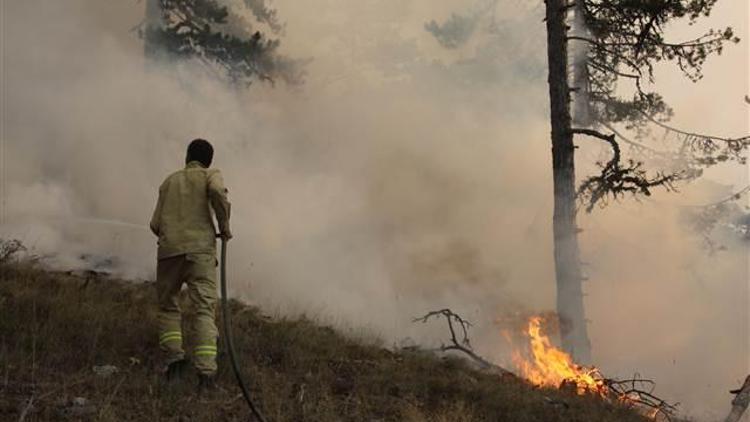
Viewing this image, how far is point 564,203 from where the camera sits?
924 cm

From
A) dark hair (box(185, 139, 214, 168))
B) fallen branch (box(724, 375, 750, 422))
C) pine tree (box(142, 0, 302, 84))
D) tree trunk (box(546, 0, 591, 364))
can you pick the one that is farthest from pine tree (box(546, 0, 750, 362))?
pine tree (box(142, 0, 302, 84))

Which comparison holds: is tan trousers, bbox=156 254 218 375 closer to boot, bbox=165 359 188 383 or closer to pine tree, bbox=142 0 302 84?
boot, bbox=165 359 188 383

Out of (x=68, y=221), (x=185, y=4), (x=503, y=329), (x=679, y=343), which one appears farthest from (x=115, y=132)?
(x=679, y=343)

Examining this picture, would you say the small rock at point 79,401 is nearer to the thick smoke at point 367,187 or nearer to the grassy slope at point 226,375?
the grassy slope at point 226,375

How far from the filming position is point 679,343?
14.7 m

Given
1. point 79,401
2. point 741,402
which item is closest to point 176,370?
point 79,401

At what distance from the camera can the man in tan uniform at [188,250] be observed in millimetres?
4918

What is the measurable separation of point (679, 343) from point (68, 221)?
1261 cm

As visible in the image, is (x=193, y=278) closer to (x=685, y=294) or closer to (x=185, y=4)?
(x=185, y=4)

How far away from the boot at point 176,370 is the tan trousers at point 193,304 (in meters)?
0.04

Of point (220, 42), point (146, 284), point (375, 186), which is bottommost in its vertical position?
point (146, 284)

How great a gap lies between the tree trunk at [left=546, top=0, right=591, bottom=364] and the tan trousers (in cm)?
570

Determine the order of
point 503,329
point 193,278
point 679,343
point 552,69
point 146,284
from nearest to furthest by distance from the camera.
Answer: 1. point 193,278
2. point 146,284
3. point 552,69
4. point 503,329
5. point 679,343

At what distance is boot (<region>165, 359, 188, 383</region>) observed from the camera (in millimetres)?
4825
